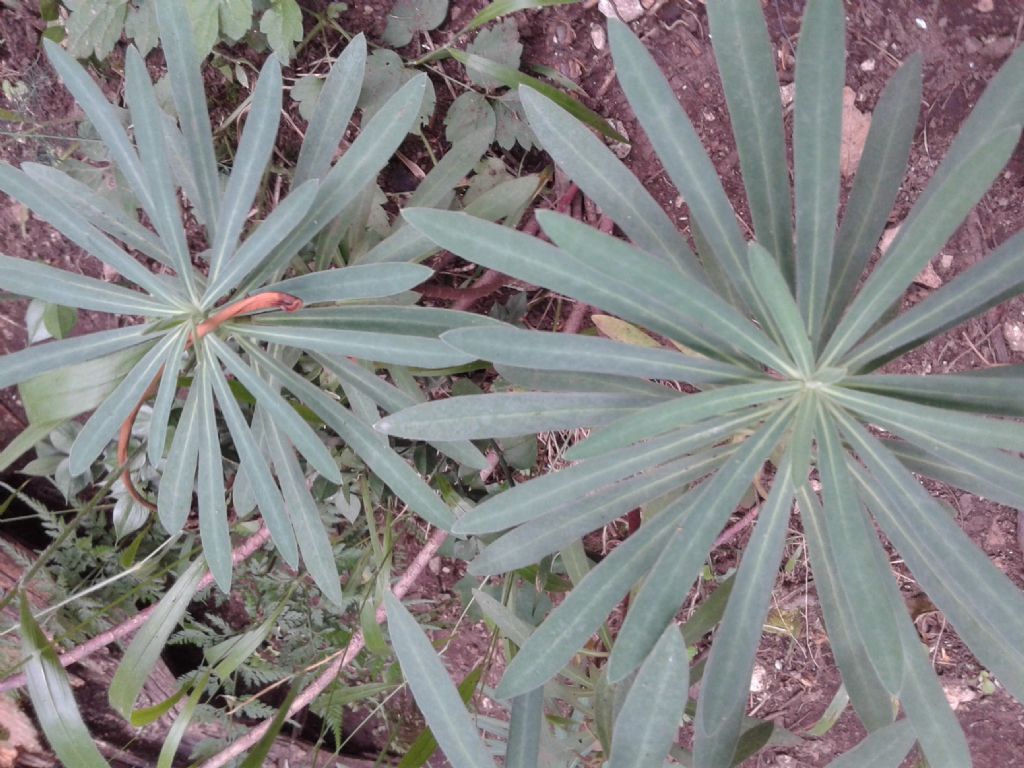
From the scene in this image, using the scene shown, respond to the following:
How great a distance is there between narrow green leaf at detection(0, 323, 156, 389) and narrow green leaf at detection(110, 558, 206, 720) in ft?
2.24

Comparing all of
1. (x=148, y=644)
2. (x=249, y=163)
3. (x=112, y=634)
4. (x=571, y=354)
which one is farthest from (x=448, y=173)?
(x=112, y=634)

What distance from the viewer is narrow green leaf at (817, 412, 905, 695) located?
2.51 ft

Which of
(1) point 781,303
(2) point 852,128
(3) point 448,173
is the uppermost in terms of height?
(2) point 852,128

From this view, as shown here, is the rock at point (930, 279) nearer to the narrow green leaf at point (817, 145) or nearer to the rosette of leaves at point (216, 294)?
the narrow green leaf at point (817, 145)

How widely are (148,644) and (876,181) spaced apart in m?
1.51

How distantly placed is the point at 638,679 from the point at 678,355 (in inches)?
14.6

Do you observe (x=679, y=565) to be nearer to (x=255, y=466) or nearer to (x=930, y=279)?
(x=255, y=466)

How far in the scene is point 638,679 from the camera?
86 centimetres

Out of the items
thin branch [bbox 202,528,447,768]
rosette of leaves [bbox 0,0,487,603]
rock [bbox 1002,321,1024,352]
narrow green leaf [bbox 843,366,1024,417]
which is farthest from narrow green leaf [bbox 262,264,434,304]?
rock [bbox 1002,321,1024,352]

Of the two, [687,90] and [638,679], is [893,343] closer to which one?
[638,679]

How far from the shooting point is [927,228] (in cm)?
72

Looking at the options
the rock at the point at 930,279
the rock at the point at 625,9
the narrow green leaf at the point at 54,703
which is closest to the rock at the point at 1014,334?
the rock at the point at 930,279

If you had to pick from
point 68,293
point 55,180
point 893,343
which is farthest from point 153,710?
point 893,343

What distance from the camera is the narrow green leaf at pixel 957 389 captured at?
0.79m
